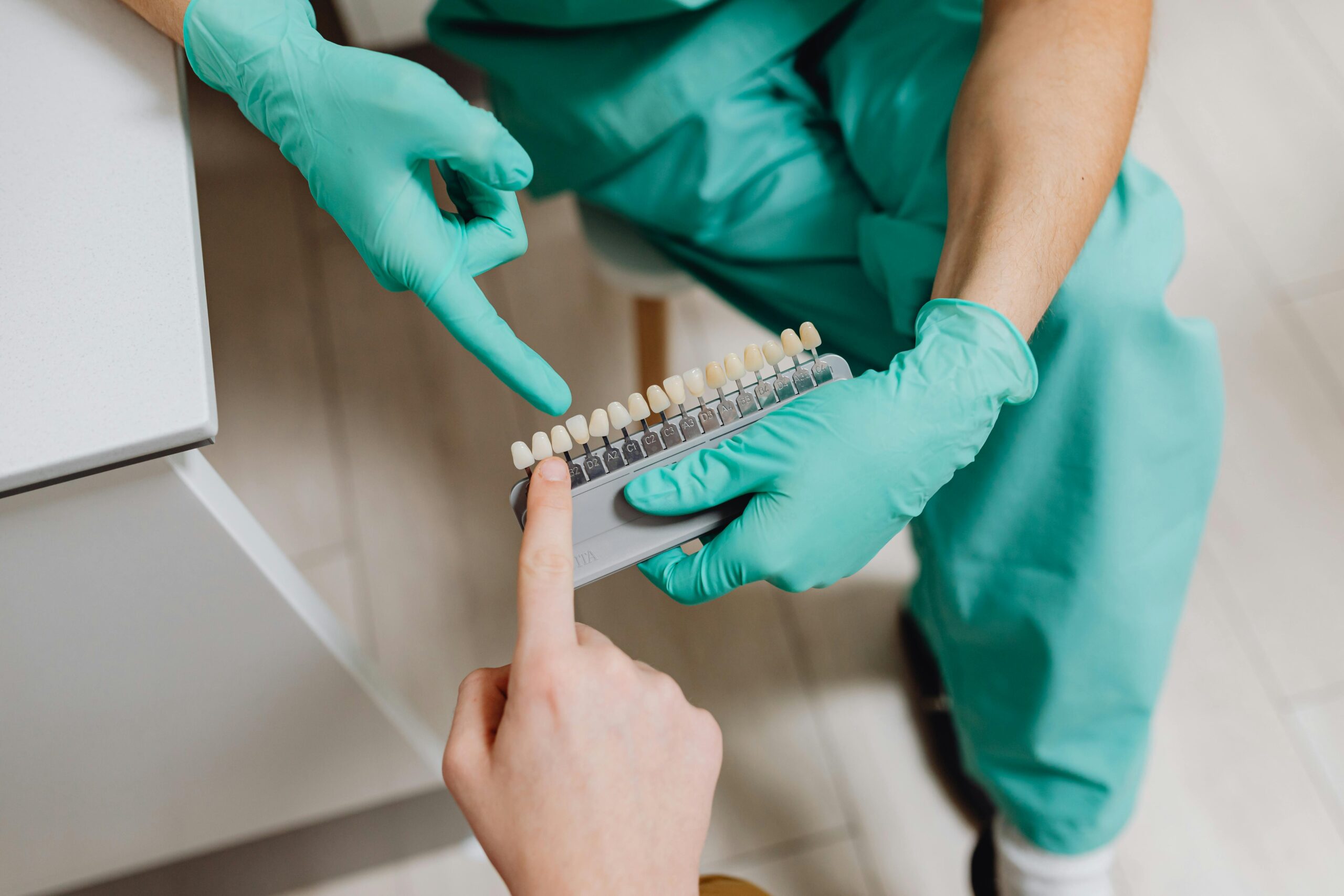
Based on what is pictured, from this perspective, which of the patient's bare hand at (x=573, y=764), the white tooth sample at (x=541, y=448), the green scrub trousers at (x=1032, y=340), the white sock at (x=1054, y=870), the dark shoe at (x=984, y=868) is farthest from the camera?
the dark shoe at (x=984, y=868)

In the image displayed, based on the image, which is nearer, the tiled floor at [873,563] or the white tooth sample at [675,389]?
the white tooth sample at [675,389]

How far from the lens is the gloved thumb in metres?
0.53

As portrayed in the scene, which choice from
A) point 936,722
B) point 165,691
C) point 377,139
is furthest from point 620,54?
point 936,722

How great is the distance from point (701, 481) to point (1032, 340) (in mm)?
295

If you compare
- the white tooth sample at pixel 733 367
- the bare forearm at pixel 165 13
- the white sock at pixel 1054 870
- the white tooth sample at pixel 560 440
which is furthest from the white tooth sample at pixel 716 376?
the white sock at pixel 1054 870

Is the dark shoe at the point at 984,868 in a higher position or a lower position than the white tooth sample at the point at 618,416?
lower

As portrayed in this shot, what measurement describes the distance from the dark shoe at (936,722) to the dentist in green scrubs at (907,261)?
4.7 inches

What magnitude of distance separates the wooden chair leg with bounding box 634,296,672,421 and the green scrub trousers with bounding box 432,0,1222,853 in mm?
145

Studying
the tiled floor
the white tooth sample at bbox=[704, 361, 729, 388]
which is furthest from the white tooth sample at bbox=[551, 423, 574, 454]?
the tiled floor

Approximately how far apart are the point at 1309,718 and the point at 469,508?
106 cm

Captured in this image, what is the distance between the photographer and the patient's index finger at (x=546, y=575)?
45 centimetres

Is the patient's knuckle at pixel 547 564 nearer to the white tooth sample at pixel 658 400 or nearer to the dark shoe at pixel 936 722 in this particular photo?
the white tooth sample at pixel 658 400

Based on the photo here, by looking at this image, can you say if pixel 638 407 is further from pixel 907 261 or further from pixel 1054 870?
pixel 1054 870

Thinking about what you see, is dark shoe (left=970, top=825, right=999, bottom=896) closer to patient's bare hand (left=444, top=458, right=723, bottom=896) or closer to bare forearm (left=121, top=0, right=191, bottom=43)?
patient's bare hand (left=444, top=458, right=723, bottom=896)
